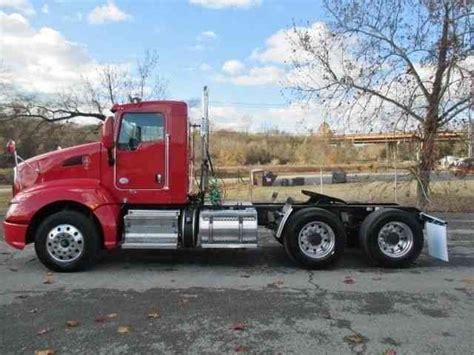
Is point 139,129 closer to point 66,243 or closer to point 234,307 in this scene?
point 66,243

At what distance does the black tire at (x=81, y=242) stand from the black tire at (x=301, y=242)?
2.96 m

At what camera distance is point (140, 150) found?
29.5 ft

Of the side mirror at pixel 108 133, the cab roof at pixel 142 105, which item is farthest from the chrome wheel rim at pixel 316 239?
the side mirror at pixel 108 133

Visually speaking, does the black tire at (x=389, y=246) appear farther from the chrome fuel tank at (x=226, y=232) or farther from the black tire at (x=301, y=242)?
the chrome fuel tank at (x=226, y=232)

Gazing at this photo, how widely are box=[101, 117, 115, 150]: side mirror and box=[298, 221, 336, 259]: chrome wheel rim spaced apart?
3.26 m

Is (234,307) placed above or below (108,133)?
below

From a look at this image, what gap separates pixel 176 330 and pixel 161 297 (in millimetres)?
1350

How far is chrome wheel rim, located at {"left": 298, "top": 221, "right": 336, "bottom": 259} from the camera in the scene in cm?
882

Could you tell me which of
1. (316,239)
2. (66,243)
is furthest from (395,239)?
(66,243)

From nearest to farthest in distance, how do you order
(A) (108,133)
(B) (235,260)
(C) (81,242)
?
(C) (81,242)
(A) (108,133)
(B) (235,260)

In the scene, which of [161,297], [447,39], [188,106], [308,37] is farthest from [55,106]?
[161,297]

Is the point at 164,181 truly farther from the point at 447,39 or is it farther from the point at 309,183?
the point at 309,183

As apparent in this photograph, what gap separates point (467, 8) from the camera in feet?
56.1

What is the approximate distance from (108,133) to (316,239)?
3.60 meters
